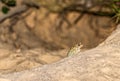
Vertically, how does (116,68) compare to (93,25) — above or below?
above

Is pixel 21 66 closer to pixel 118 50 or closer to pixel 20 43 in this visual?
pixel 118 50

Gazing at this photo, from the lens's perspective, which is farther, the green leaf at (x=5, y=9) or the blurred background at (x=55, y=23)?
the green leaf at (x=5, y=9)

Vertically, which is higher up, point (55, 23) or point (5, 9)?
point (5, 9)

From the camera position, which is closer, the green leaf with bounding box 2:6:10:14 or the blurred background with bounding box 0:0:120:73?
the blurred background with bounding box 0:0:120:73

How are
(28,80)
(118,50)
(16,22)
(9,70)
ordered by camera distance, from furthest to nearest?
1. (16,22)
2. (9,70)
3. (118,50)
4. (28,80)

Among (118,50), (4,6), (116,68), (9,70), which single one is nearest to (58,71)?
(116,68)

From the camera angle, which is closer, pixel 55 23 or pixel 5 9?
pixel 55 23

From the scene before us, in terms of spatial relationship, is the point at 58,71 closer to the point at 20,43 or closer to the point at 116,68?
the point at 116,68

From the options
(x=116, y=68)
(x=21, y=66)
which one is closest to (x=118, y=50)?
(x=116, y=68)

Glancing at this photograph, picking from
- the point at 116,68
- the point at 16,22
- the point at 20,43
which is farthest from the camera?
the point at 16,22

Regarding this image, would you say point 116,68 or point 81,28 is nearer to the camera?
point 116,68
